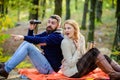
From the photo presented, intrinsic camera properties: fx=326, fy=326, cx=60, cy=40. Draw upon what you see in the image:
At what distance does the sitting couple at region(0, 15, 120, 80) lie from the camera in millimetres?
7266

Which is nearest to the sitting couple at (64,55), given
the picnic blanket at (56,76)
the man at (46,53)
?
the man at (46,53)

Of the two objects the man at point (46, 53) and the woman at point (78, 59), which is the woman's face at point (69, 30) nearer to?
the woman at point (78, 59)

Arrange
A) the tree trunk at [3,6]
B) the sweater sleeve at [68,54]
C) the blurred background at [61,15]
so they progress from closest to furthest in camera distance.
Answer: the sweater sleeve at [68,54]
the blurred background at [61,15]
the tree trunk at [3,6]

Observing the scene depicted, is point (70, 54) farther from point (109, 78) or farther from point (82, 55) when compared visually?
point (109, 78)

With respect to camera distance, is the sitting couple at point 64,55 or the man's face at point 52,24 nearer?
the sitting couple at point 64,55

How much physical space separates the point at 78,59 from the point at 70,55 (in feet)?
0.76

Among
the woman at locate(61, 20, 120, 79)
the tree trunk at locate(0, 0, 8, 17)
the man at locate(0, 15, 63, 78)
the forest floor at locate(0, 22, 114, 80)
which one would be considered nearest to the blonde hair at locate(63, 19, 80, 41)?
the woman at locate(61, 20, 120, 79)

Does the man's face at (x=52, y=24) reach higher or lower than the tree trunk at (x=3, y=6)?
higher

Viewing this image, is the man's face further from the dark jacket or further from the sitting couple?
the dark jacket

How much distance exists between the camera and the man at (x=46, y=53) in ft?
25.1

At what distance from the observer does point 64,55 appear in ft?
24.3

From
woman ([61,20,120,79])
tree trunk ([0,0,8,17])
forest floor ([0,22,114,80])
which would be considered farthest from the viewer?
forest floor ([0,22,114,80])

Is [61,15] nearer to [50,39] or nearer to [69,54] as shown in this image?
[50,39]

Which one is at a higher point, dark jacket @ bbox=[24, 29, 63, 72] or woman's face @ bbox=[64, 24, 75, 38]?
woman's face @ bbox=[64, 24, 75, 38]
